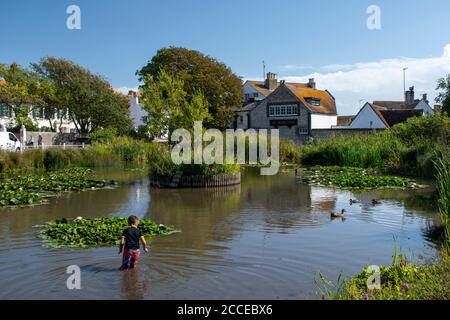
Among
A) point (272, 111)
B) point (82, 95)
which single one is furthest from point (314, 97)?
point (82, 95)

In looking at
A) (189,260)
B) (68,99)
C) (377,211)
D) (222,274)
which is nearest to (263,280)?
(222,274)

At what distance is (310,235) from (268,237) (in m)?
1.19

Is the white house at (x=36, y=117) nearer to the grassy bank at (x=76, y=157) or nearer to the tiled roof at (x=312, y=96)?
the grassy bank at (x=76, y=157)

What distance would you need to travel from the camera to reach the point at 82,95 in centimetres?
6350

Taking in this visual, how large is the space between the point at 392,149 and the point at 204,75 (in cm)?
3220

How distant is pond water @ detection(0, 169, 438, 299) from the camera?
9508 millimetres

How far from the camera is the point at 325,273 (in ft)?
33.8

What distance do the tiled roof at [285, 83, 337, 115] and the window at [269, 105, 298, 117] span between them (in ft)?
5.11

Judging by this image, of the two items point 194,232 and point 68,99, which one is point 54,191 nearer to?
point 194,232

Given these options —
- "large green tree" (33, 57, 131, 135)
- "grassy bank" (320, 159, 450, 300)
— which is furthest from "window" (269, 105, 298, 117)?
"grassy bank" (320, 159, 450, 300)

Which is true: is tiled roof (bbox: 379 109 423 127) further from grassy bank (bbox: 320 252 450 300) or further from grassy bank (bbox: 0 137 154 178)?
grassy bank (bbox: 320 252 450 300)

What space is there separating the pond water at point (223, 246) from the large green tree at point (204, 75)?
4112cm
